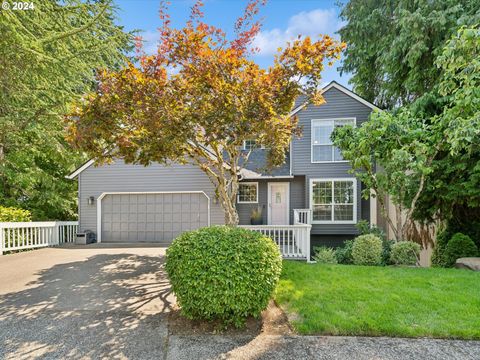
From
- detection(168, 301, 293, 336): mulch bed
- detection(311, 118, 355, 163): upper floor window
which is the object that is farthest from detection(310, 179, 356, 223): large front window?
detection(168, 301, 293, 336): mulch bed

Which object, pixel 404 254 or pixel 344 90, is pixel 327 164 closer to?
pixel 344 90

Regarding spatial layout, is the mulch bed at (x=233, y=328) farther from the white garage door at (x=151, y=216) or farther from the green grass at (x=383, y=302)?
the white garage door at (x=151, y=216)

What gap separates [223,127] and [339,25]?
1238cm

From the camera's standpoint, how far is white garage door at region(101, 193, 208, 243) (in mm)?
11555

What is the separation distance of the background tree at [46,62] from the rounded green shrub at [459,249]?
34.6ft

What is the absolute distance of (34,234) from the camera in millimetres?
10039

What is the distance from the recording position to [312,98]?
5465mm

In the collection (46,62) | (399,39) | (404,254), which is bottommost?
(404,254)

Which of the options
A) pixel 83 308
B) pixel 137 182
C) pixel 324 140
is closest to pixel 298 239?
pixel 324 140

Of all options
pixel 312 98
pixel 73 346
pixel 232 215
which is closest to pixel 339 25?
pixel 312 98

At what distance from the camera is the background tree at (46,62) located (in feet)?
22.4

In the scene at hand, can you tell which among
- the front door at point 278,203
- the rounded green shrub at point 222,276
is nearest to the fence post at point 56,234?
the front door at point 278,203

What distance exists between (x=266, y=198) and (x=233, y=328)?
28.4 feet

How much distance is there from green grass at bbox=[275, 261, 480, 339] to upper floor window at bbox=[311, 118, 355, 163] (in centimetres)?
638
